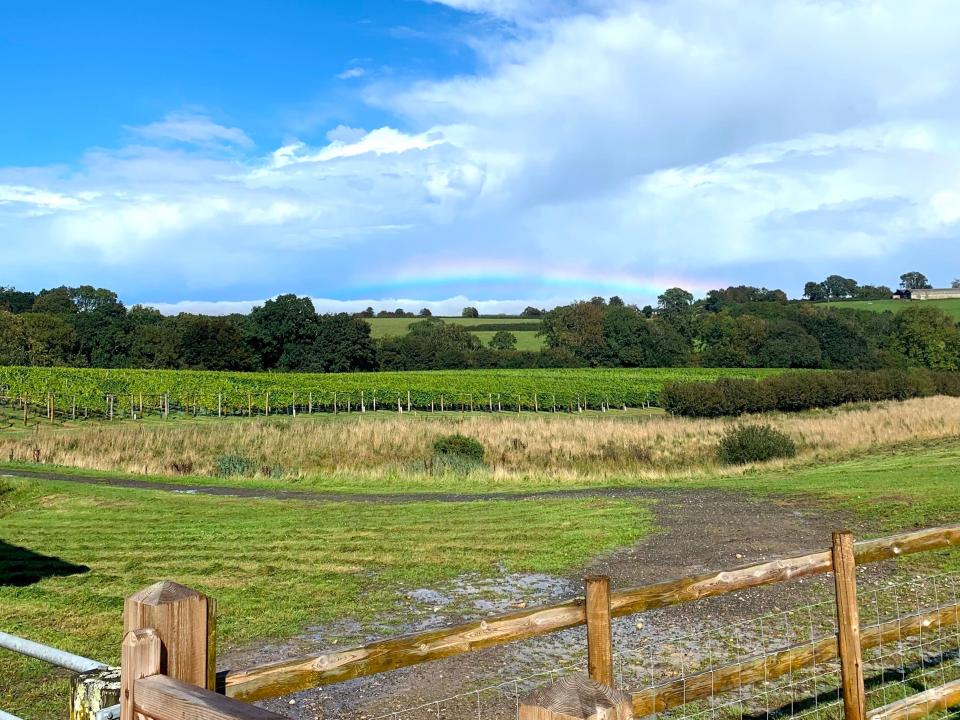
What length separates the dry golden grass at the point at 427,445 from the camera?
91.0ft

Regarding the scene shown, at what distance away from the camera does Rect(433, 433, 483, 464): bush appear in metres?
28.4

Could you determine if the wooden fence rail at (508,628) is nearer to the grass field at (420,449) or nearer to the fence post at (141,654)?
the fence post at (141,654)

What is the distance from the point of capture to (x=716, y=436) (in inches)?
1409

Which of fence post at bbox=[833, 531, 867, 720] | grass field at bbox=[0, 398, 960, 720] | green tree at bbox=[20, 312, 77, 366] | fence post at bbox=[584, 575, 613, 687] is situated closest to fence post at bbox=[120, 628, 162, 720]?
fence post at bbox=[584, 575, 613, 687]

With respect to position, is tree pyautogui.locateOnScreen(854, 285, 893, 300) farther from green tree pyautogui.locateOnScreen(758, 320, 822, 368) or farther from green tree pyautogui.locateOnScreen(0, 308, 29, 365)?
green tree pyautogui.locateOnScreen(0, 308, 29, 365)

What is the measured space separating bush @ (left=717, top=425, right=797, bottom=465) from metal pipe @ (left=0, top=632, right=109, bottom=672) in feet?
91.3

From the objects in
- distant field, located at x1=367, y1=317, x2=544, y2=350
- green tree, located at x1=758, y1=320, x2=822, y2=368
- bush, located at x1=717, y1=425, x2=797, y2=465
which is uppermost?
distant field, located at x1=367, y1=317, x2=544, y2=350

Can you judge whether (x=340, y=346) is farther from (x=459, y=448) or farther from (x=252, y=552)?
(x=252, y=552)

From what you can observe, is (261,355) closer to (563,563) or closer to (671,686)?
(563,563)

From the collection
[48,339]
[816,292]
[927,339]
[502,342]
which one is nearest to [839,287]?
[816,292]

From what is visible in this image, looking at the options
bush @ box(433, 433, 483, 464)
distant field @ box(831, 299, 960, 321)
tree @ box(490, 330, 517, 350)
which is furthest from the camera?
distant field @ box(831, 299, 960, 321)

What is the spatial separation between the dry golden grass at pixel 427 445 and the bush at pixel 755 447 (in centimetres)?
71

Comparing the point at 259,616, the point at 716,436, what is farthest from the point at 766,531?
the point at 716,436

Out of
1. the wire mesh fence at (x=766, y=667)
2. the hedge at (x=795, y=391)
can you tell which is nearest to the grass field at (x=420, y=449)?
the hedge at (x=795, y=391)
